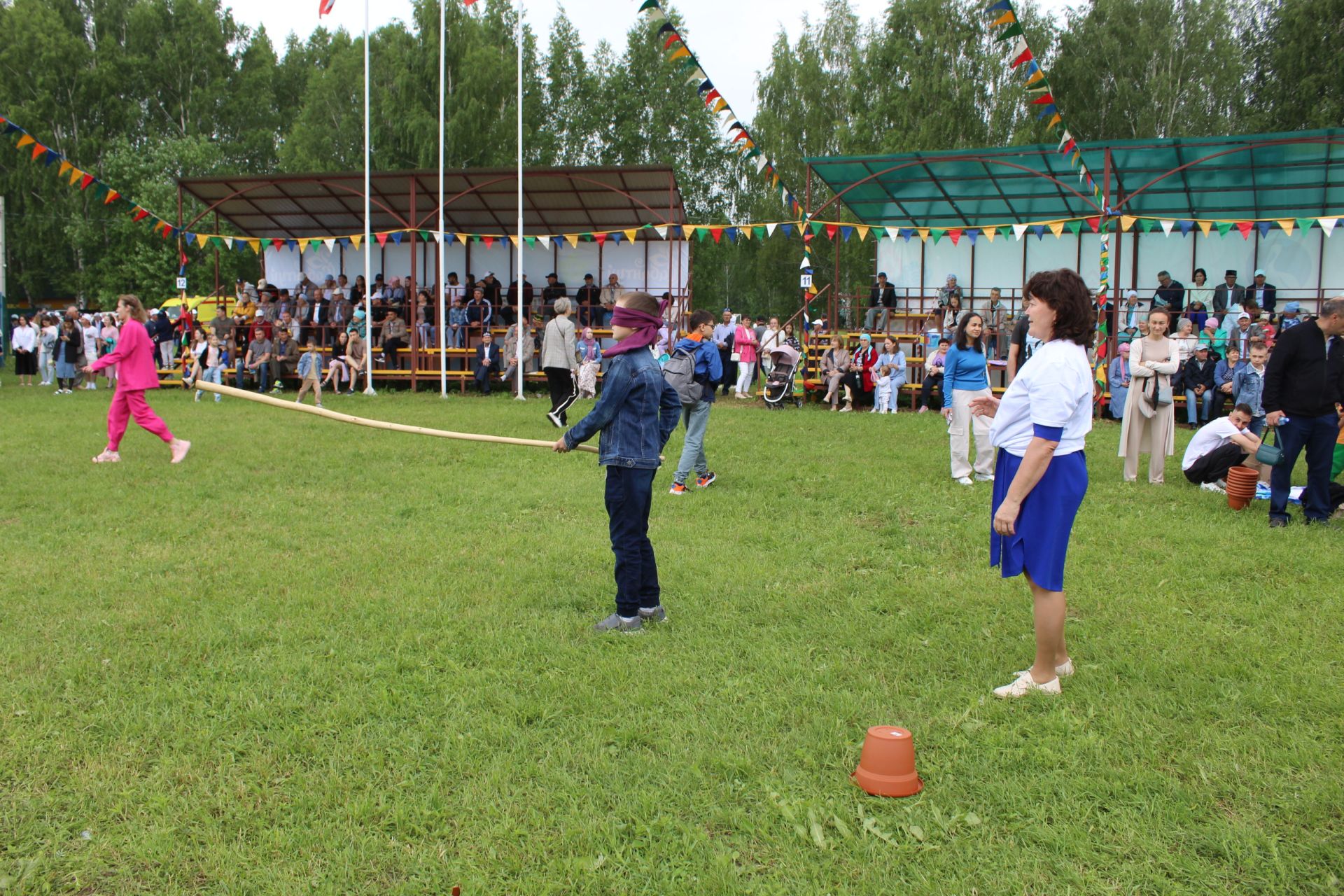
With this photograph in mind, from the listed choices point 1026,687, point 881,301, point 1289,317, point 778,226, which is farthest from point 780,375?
point 1026,687

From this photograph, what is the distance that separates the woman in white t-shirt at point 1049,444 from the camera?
4.24m

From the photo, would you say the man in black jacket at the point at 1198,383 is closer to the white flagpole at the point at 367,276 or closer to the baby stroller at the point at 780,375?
the baby stroller at the point at 780,375

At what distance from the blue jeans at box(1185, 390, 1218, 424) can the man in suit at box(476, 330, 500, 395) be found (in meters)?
13.2

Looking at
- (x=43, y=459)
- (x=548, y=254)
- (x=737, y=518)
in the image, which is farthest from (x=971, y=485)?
(x=548, y=254)

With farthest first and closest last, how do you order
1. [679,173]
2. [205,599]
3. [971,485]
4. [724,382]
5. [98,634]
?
[679,173], [724,382], [971,485], [205,599], [98,634]

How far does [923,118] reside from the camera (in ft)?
117

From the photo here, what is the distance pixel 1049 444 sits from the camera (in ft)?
13.9

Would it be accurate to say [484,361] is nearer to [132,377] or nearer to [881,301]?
[881,301]

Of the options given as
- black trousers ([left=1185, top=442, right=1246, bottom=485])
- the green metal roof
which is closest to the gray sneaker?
black trousers ([left=1185, top=442, right=1246, bottom=485])

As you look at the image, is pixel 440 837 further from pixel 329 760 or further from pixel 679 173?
pixel 679 173

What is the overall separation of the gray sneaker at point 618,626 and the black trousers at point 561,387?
30.6 ft

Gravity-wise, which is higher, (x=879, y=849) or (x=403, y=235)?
(x=403, y=235)

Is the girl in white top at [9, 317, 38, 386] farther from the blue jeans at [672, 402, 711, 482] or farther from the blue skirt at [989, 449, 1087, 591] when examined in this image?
the blue skirt at [989, 449, 1087, 591]

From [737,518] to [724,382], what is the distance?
42.0 ft
